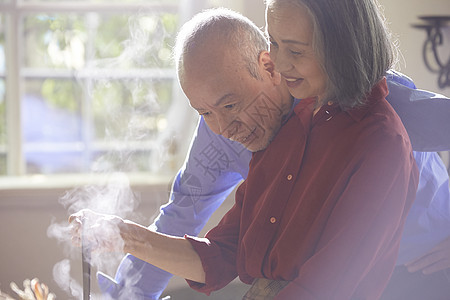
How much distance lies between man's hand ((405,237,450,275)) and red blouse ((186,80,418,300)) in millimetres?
338

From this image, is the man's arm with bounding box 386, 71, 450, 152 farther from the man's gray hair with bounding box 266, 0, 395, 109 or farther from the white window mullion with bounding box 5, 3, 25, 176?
the white window mullion with bounding box 5, 3, 25, 176

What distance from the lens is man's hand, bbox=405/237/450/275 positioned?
116 centimetres

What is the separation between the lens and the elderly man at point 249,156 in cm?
101

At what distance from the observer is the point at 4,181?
249 centimetres

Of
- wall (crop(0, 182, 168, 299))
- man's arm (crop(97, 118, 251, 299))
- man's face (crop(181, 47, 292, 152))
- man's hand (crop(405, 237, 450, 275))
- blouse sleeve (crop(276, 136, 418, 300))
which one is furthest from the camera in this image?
wall (crop(0, 182, 168, 299))

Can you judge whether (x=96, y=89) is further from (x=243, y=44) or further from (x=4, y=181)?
(x=243, y=44)

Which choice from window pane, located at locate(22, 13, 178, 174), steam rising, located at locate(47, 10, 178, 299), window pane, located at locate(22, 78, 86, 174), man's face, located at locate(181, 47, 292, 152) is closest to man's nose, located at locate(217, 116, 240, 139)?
man's face, located at locate(181, 47, 292, 152)

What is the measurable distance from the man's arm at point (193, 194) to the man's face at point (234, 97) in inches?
8.5

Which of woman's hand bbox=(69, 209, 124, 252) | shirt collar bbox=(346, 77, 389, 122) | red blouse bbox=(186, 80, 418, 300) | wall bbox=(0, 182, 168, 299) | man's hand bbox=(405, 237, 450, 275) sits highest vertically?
shirt collar bbox=(346, 77, 389, 122)

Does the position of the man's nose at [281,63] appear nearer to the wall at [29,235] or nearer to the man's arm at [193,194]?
the man's arm at [193,194]

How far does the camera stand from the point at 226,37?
99 cm

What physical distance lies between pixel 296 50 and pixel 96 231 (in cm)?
46

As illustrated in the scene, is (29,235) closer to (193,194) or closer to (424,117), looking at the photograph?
(193,194)

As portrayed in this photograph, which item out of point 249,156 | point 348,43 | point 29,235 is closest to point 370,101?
point 348,43
